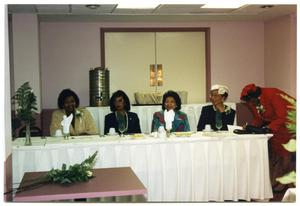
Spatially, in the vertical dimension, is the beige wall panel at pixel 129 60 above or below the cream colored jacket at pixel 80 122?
above

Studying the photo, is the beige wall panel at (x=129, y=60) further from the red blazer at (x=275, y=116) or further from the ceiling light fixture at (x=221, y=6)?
the red blazer at (x=275, y=116)

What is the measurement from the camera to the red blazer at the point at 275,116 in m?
5.29

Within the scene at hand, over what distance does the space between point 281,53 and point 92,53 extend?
2769 millimetres

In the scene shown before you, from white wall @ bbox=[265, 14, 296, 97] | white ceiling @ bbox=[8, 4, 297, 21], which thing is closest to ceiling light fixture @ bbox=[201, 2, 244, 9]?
white ceiling @ bbox=[8, 4, 297, 21]

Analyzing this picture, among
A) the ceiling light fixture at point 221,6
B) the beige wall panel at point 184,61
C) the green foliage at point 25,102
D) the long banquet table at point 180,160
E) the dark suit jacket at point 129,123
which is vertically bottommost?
the long banquet table at point 180,160

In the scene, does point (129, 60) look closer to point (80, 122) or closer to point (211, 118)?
point (80, 122)

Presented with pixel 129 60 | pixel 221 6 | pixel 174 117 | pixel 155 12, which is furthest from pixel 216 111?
pixel 129 60

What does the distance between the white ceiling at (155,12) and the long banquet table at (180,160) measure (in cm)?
195

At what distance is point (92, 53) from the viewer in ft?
24.8

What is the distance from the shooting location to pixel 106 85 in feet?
23.6

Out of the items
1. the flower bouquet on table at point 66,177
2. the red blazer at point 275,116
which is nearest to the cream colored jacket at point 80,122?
the red blazer at point 275,116

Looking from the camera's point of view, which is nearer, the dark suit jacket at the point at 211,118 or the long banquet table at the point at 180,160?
the long banquet table at the point at 180,160

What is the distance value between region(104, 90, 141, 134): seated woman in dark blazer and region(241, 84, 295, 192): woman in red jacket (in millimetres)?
1254

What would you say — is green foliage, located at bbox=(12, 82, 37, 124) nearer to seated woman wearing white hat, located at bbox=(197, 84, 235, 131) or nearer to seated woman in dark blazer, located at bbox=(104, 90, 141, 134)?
seated woman in dark blazer, located at bbox=(104, 90, 141, 134)
